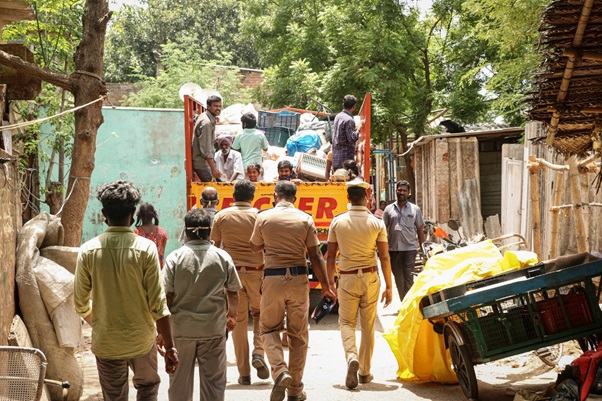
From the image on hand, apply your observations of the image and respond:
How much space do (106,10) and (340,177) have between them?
402 centimetres

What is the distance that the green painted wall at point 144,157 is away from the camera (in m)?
18.7

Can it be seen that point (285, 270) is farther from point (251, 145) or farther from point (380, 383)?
point (251, 145)

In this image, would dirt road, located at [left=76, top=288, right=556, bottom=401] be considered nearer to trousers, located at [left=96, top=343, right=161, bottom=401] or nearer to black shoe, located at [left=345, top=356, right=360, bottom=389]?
black shoe, located at [left=345, top=356, right=360, bottom=389]

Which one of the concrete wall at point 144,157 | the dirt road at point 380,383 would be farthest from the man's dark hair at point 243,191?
the concrete wall at point 144,157

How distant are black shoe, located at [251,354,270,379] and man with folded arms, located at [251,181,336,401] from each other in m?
0.66

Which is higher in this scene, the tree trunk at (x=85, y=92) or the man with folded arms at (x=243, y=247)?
the tree trunk at (x=85, y=92)

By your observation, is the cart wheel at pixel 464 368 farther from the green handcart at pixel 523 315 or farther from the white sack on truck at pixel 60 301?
the white sack on truck at pixel 60 301

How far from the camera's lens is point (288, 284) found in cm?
782

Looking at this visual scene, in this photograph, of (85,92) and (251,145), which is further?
(251,145)

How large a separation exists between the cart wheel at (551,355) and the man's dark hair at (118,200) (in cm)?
461

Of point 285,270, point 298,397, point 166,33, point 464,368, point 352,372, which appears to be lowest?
point 298,397

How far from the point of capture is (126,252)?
18.4 feet

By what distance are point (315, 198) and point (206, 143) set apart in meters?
1.74

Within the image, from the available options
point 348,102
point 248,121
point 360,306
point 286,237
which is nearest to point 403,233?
point 348,102
